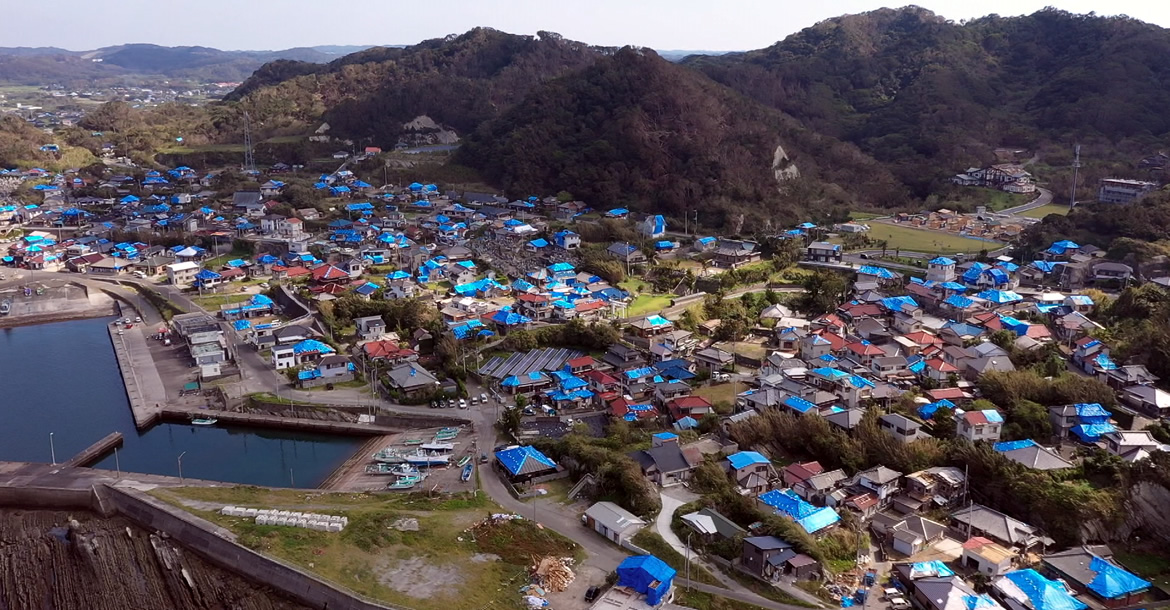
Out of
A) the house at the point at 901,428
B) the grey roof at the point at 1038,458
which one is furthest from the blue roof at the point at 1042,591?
the house at the point at 901,428

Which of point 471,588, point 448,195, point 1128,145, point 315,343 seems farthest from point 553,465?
point 1128,145

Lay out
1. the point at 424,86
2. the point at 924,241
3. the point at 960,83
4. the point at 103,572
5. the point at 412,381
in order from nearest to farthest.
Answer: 1. the point at 103,572
2. the point at 412,381
3. the point at 924,241
4. the point at 960,83
5. the point at 424,86

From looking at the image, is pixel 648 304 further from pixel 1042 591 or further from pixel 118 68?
pixel 118 68

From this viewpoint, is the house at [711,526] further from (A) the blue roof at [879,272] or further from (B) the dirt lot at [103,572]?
(A) the blue roof at [879,272]

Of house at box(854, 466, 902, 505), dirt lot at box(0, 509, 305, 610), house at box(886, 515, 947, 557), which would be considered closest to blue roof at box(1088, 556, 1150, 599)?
house at box(886, 515, 947, 557)

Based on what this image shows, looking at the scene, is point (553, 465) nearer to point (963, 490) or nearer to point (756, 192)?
point (963, 490)

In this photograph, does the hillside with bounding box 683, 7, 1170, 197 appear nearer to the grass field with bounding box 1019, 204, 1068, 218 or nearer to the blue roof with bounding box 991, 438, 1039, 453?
the grass field with bounding box 1019, 204, 1068, 218

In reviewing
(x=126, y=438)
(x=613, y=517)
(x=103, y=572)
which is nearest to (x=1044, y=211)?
(x=613, y=517)
